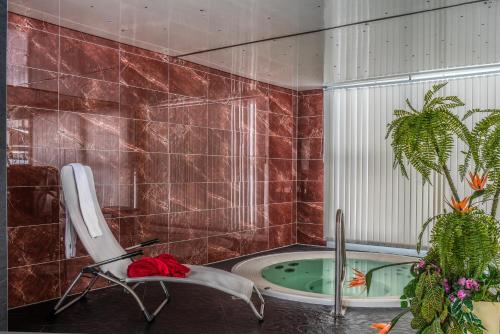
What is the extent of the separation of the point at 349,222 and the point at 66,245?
2.51 metres

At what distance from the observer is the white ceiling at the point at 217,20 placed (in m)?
3.40

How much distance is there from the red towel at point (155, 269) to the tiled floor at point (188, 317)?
1.03 ft

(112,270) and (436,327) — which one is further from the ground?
(436,327)

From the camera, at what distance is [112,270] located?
350 centimetres

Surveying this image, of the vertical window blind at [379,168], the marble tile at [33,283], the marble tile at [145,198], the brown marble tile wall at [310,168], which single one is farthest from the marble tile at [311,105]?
the marble tile at [33,283]

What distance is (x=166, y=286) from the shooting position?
3855 millimetres

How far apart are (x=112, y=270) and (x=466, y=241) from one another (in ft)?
9.01

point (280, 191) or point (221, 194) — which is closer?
point (221, 194)

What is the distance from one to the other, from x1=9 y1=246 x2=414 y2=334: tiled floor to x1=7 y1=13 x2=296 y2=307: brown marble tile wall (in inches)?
13.0

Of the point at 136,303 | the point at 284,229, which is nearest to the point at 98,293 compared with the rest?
the point at 136,303

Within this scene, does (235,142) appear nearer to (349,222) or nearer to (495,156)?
(349,222)

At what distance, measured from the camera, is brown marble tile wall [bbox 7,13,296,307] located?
11.6 feet

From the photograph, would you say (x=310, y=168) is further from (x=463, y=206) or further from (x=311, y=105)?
(x=463, y=206)

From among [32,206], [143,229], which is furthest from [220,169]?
[32,206]
